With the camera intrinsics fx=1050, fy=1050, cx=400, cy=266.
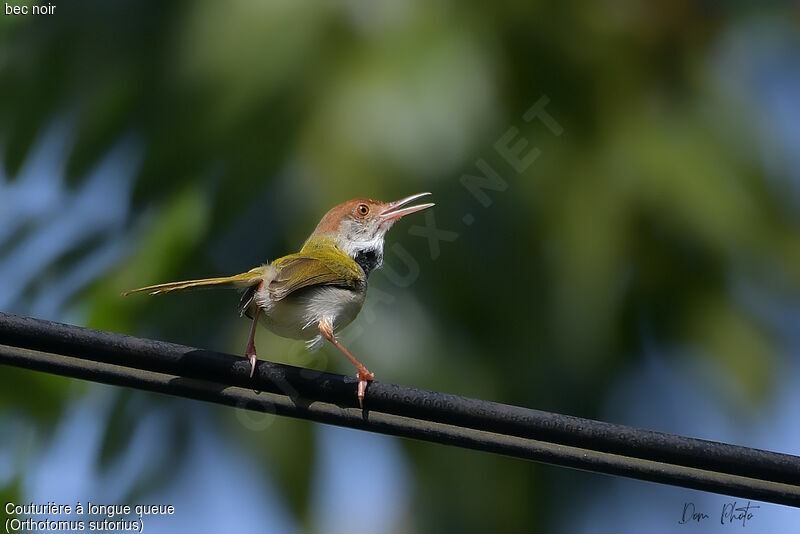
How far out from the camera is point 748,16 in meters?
9.28

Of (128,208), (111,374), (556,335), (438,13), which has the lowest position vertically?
(111,374)

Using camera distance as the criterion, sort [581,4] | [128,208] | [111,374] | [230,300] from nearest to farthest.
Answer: [111,374] → [230,300] → [128,208] → [581,4]

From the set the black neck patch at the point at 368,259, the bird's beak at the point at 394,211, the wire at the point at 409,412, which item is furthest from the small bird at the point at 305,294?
the wire at the point at 409,412

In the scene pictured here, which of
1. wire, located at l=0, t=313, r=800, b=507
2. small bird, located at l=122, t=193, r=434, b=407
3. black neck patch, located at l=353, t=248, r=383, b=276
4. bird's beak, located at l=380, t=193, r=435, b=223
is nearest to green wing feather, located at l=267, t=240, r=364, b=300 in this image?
small bird, located at l=122, t=193, r=434, b=407

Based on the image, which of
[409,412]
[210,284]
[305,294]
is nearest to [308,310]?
[305,294]

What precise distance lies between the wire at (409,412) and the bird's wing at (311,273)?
5.23 feet

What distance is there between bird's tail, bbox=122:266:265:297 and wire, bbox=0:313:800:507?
2.76 ft

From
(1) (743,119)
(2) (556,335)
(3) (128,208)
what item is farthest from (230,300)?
(1) (743,119)

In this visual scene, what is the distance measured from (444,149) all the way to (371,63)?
106 cm

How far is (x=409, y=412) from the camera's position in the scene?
361cm

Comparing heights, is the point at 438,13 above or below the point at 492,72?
above

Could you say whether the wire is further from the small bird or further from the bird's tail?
the small bird

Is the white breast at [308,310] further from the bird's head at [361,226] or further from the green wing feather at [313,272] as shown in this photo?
the bird's head at [361,226]

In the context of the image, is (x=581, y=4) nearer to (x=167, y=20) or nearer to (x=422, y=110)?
(x=422, y=110)
